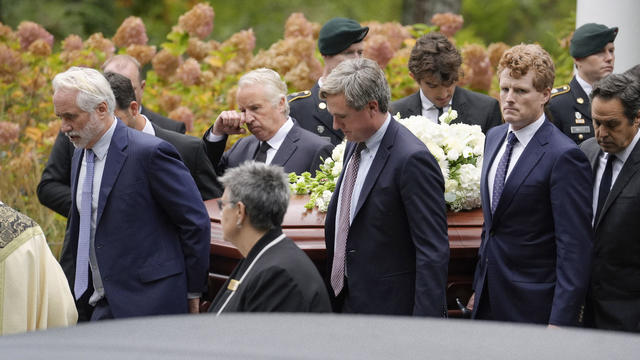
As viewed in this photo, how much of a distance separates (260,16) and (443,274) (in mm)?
11221

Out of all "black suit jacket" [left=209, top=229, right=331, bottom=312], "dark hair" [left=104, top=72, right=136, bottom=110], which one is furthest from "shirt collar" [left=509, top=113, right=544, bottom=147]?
"dark hair" [left=104, top=72, right=136, bottom=110]

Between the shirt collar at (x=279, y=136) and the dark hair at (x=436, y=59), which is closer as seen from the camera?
the shirt collar at (x=279, y=136)

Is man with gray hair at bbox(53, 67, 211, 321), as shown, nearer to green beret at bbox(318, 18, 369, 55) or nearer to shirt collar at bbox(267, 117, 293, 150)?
shirt collar at bbox(267, 117, 293, 150)

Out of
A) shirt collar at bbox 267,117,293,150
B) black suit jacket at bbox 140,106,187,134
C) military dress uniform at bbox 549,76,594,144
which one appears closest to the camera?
shirt collar at bbox 267,117,293,150

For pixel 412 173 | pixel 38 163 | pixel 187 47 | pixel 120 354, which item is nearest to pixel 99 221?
pixel 412 173

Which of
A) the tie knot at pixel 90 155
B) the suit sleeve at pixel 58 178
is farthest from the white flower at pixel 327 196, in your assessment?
the suit sleeve at pixel 58 178

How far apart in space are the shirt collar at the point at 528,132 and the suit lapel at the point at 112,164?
174 cm

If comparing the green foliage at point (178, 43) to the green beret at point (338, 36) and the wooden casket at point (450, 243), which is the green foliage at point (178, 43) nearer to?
the green beret at point (338, 36)

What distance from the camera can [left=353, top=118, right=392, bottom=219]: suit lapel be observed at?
3.99 m

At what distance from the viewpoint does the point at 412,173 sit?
12.8ft

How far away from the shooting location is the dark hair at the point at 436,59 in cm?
550

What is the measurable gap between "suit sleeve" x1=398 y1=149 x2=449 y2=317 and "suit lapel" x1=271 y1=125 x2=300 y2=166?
140 cm

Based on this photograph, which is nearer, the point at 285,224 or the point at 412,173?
the point at 412,173

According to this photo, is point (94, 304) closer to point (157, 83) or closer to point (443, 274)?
point (443, 274)
